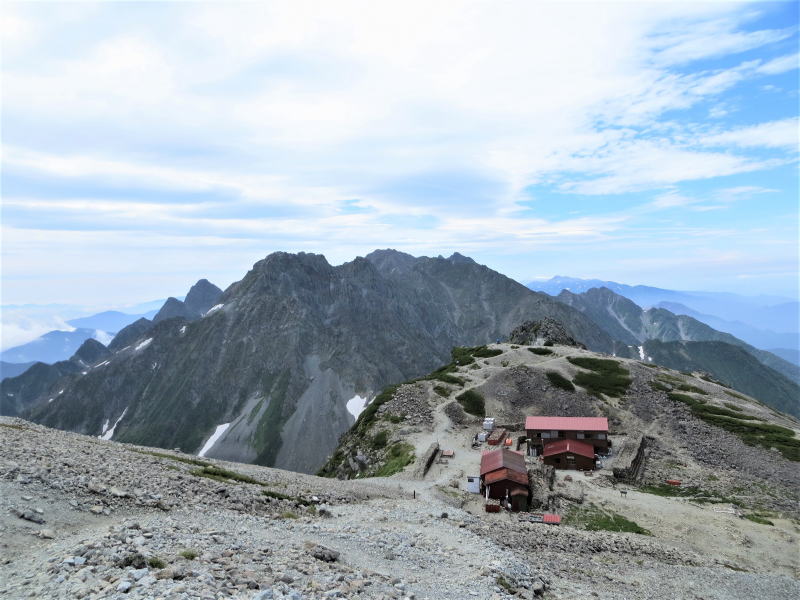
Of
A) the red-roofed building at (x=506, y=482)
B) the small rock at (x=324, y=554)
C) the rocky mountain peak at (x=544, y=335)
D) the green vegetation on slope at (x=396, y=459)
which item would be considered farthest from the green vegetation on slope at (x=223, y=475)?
the rocky mountain peak at (x=544, y=335)

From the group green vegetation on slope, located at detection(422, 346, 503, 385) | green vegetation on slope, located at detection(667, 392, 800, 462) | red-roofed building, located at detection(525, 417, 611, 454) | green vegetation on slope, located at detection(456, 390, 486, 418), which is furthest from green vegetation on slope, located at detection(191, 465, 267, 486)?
green vegetation on slope, located at detection(667, 392, 800, 462)

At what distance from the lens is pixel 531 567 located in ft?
97.2

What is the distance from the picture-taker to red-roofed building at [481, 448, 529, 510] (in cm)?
5466

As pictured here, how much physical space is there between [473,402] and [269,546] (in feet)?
263

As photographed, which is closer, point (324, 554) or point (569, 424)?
point (324, 554)

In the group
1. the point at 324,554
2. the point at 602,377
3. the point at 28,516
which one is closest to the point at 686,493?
the point at 602,377

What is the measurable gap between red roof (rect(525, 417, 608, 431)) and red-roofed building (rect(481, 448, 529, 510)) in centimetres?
2075

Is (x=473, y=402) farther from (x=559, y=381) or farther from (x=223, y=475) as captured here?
(x=223, y=475)

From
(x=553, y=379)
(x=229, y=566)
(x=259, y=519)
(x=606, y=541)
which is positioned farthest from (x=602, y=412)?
(x=229, y=566)

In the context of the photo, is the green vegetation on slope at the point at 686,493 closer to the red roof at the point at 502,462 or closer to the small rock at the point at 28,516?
the red roof at the point at 502,462

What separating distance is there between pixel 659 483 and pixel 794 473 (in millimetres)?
21292

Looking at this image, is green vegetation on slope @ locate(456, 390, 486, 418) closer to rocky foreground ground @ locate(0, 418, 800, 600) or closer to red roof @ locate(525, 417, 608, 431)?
red roof @ locate(525, 417, 608, 431)

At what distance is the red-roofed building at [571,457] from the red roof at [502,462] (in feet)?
37.1

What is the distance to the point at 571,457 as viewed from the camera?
71188 millimetres
